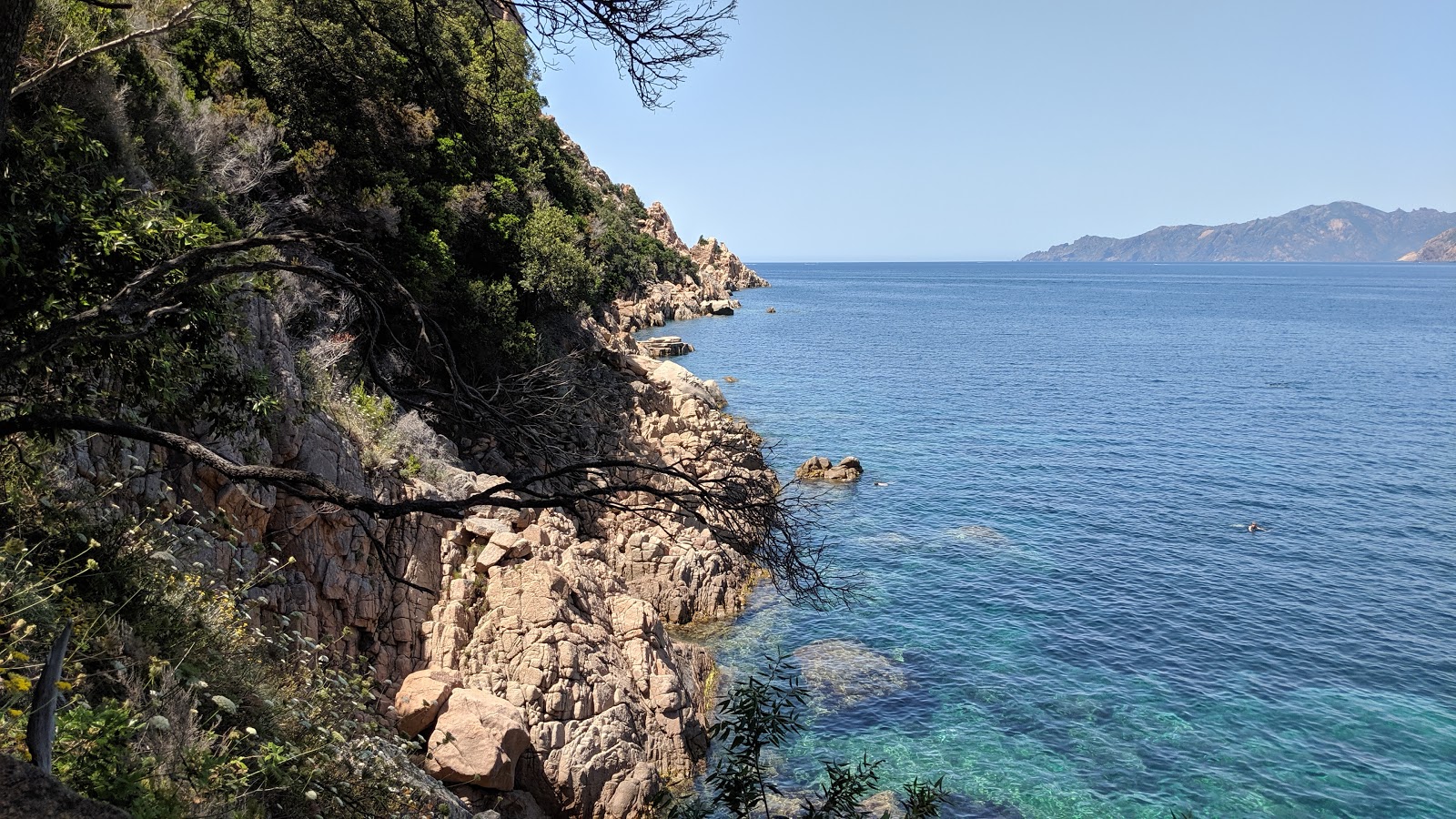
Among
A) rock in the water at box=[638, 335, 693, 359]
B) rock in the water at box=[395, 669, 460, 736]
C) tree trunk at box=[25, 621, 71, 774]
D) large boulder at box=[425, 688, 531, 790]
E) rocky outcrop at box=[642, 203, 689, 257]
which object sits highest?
rocky outcrop at box=[642, 203, 689, 257]

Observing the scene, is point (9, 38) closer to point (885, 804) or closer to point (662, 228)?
point (885, 804)

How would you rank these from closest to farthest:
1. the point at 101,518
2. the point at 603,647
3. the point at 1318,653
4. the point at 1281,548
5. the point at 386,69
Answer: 1. the point at 101,518
2. the point at 603,647
3. the point at 1318,653
4. the point at 386,69
5. the point at 1281,548

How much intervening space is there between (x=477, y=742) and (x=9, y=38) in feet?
36.6

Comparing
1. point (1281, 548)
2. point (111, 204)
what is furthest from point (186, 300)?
point (1281, 548)

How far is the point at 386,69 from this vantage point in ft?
86.2

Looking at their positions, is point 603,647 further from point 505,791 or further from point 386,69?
point 386,69

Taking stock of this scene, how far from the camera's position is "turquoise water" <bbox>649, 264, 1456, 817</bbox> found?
64.0 ft

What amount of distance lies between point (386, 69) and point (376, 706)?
2037 cm

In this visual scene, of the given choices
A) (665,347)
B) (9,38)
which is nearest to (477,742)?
(9,38)

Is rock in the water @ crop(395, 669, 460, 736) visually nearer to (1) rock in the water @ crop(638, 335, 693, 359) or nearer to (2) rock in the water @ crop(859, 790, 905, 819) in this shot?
(2) rock in the water @ crop(859, 790, 905, 819)

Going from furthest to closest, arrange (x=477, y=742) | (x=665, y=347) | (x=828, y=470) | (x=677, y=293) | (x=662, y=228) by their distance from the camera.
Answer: (x=662, y=228) → (x=677, y=293) → (x=665, y=347) → (x=828, y=470) → (x=477, y=742)

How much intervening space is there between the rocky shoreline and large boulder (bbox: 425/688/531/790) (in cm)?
3

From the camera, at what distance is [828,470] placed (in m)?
39.9

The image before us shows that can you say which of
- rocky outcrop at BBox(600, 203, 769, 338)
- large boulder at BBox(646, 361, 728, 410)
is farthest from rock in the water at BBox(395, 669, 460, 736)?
rocky outcrop at BBox(600, 203, 769, 338)
